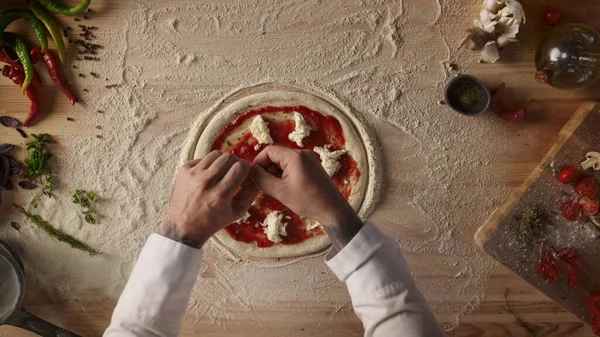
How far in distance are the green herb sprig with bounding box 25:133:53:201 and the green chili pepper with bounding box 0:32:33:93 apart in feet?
1.02

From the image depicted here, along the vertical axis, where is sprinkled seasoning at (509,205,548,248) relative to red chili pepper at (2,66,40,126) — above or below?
below

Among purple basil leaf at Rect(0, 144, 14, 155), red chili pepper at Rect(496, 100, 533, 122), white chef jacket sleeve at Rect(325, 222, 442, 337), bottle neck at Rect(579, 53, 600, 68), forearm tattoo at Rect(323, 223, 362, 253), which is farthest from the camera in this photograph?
purple basil leaf at Rect(0, 144, 14, 155)

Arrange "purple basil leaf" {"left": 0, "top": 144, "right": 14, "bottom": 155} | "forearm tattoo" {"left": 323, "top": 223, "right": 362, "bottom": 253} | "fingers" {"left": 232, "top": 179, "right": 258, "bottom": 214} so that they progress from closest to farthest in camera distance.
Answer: "forearm tattoo" {"left": 323, "top": 223, "right": 362, "bottom": 253}, "fingers" {"left": 232, "top": 179, "right": 258, "bottom": 214}, "purple basil leaf" {"left": 0, "top": 144, "right": 14, "bottom": 155}

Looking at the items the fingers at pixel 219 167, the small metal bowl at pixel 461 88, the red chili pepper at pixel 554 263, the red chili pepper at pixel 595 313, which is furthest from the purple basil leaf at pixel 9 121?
the red chili pepper at pixel 595 313

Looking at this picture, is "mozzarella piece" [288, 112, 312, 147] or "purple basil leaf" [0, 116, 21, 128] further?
"purple basil leaf" [0, 116, 21, 128]

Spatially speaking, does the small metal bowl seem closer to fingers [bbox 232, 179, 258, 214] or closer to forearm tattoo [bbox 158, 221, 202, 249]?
fingers [bbox 232, 179, 258, 214]

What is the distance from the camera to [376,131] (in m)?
2.80

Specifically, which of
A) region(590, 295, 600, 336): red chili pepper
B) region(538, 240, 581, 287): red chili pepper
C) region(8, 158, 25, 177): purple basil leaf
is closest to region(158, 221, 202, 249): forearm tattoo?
region(8, 158, 25, 177): purple basil leaf

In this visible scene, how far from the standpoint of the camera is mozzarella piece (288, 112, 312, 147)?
8.83 ft

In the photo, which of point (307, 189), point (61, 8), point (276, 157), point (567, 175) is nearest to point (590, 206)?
point (567, 175)

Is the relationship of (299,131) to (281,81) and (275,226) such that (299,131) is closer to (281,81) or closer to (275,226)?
(281,81)

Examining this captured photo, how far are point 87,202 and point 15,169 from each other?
0.46 metres

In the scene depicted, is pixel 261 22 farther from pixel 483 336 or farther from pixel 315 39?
pixel 483 336

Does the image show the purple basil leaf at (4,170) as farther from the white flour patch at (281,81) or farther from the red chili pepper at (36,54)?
Result: the red chili pepper at (36,54)
